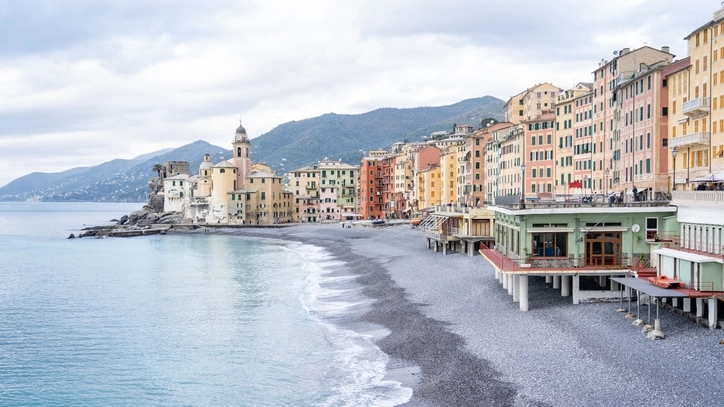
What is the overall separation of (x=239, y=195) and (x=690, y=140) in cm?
11899

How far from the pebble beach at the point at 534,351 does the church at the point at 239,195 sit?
106790mm

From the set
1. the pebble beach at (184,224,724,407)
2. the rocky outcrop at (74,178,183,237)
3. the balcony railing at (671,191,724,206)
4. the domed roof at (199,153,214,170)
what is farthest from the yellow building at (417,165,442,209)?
the balcony railing at (671,191,724,206)

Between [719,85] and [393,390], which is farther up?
[719,85]

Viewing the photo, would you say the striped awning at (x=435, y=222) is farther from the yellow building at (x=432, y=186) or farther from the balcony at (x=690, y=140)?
the yellow building at (x=432, y=186)

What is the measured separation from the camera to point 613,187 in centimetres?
6469

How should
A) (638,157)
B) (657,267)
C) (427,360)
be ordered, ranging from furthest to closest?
(638,157)
(657,267)
(427,360)

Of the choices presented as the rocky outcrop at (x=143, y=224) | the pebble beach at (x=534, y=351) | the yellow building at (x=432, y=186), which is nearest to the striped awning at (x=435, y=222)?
the pebble beach at (x=534, y=351)

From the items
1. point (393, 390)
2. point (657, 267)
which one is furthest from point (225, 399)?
point (657, 267)

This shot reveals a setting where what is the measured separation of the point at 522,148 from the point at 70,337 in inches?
2203

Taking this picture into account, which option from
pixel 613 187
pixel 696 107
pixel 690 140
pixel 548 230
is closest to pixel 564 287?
pixel 548 230

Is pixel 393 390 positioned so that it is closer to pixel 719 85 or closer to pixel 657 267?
pixel 657 267

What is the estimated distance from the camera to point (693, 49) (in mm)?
48625

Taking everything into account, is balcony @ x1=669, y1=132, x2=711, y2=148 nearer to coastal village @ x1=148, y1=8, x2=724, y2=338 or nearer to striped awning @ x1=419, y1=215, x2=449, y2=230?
coastal village @ x1=148, y1=8, x2=724, y2=338

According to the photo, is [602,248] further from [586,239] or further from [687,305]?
[687,305]
